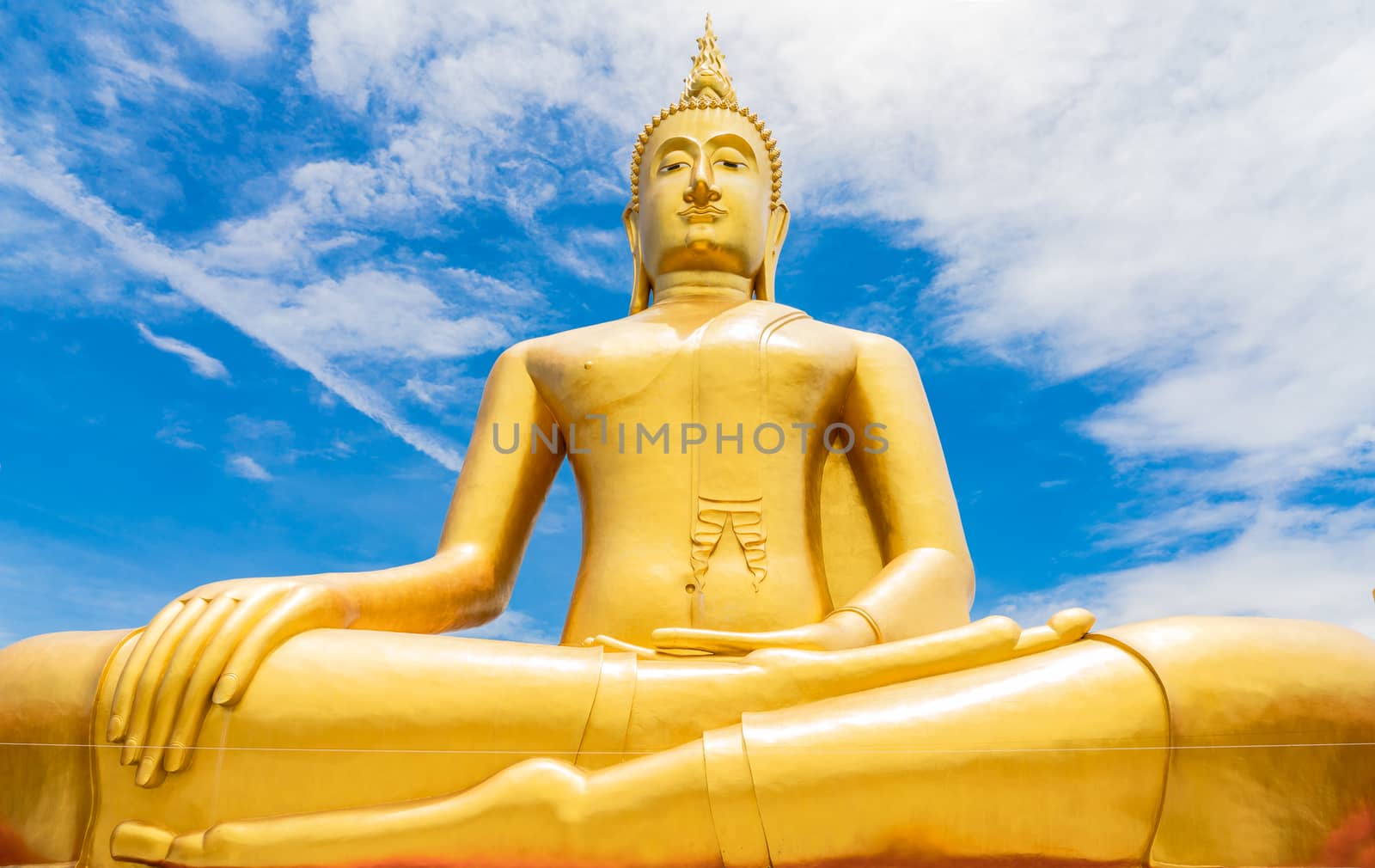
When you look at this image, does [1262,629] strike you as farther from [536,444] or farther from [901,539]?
[536,444]

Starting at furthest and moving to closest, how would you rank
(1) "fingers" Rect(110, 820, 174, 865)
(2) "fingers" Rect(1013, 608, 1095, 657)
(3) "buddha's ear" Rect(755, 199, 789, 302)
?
(3) "buddha's ear" Rect(755, 199, 789, 302) → (2) "fingers" Rect(1013, 608, 1095, 657) → (1) "fingers" Rect(110, 820, 174, 865)

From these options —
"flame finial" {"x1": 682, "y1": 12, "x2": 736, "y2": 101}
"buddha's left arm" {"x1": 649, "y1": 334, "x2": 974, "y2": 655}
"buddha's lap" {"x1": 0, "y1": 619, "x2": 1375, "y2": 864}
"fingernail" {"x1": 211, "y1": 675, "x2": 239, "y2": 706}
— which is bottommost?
"buddha's lap" {"x1": 0, "y1": 619, "x2": 1375, "y2": 864}

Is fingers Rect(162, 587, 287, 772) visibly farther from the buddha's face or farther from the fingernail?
the buddha's face

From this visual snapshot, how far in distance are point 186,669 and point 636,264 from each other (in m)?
3.22

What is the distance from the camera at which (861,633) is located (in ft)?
12.9

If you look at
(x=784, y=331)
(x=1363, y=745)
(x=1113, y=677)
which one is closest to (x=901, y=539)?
(x=784, y=331)

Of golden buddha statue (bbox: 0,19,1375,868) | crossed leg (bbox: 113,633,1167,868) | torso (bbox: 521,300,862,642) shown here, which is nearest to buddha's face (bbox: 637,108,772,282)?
torso (bbox: 521,300,862,642)

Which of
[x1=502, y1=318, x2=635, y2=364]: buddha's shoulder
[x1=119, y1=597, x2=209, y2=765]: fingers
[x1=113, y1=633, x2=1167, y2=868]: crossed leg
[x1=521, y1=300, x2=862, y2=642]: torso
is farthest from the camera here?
[x1=502, y1=318, x2=635, y2=364]: buddha's shoulder

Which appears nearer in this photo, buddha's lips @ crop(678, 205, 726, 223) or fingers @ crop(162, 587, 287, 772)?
fingers @ crop(162, 587, 287, 772)

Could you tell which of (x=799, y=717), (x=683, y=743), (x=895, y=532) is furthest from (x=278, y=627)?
(x=895, y=532)

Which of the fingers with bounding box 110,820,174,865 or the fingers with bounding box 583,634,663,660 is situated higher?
the fingers with bounding box 583,634,663,660

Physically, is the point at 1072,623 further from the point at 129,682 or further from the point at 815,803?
the point at 129,682

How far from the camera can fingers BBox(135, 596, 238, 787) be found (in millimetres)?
3328

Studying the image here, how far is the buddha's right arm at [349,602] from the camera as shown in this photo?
11.0 ft
